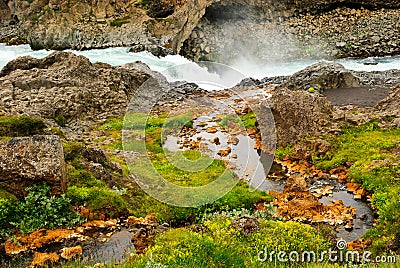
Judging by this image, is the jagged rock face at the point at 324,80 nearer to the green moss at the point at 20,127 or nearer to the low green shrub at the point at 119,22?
the green moss at the point at 20,127

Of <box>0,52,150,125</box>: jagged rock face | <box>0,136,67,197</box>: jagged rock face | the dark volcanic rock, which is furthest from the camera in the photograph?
the dark volcanic rock

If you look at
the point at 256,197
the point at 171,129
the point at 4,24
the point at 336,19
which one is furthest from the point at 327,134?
the point at 4,24

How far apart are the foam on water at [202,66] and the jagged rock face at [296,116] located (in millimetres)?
13400

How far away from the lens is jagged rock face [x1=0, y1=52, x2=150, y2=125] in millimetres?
24094

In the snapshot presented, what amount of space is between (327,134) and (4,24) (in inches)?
2786

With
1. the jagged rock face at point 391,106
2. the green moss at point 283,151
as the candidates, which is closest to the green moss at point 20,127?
the green moss at point 283,151

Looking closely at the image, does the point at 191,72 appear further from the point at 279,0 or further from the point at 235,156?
the point at 279,0

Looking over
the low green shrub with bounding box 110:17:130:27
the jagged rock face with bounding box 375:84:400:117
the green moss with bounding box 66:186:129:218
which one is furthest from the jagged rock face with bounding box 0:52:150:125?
the low green shrub with bounding box 110:17:130:27

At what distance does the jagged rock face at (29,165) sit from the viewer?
1098cm

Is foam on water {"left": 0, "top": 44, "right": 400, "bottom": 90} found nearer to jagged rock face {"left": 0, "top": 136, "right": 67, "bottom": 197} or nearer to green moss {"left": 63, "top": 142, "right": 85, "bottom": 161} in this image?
green moss {"left": 63, "top": 142, "right": 85, "bottom": 161}

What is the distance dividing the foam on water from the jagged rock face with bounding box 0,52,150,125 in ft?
Answer: 19.5

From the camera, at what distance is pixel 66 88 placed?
87.4ft

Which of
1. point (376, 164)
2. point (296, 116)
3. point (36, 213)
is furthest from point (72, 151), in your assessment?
point (376, 164)

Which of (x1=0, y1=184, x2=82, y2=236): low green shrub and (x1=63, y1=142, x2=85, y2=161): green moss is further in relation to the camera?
(x1=63, y1=142, x2=85, y2=161): green moss
